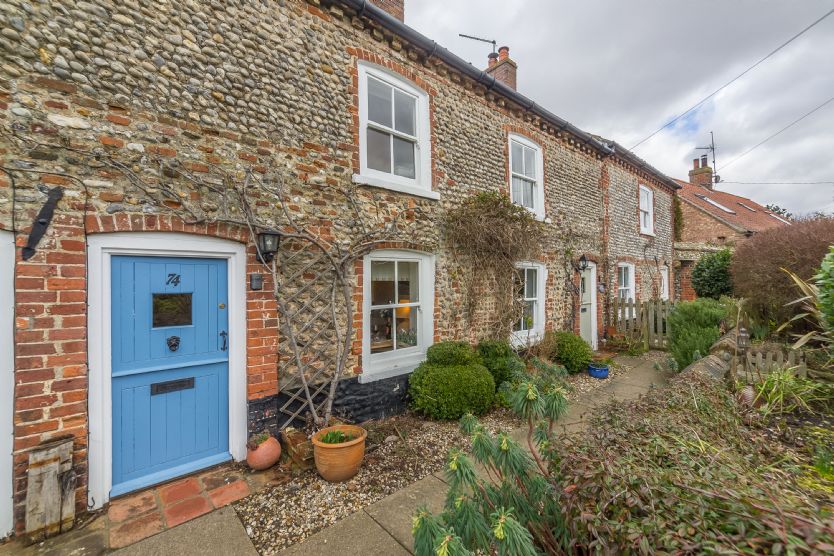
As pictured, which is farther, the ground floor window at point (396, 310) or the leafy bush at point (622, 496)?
the ground floor window at point (396, 310)

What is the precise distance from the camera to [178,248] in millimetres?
3416

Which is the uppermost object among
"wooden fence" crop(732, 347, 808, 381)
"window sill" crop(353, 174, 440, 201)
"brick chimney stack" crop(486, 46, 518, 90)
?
"brick chimney stack" crop(486, 46, 518, 90)

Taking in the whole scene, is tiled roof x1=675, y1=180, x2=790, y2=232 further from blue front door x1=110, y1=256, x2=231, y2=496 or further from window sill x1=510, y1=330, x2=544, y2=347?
blue front door x1=110, y1=256, x2=231, y2=496

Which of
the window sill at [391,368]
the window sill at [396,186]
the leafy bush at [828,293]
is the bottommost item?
the window sill at [391,368]

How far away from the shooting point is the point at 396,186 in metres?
5.02

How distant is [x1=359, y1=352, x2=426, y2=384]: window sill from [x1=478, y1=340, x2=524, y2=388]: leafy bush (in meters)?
1.10

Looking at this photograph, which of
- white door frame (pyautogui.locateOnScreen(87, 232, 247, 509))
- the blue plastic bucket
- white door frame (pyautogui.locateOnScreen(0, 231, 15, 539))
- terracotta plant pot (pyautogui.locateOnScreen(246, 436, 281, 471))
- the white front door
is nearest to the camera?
white door frame (pyautogui.locateOnScreen(0, 231, 15, 539))

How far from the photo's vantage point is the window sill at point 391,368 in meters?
4.72

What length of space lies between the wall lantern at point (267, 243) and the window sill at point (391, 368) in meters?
2.05

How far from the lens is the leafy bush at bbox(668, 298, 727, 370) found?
20.2 ft

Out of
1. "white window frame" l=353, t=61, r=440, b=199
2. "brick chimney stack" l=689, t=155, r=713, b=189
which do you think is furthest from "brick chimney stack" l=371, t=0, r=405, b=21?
"brick chimney stack" l=689, t=155, r=713, b=189

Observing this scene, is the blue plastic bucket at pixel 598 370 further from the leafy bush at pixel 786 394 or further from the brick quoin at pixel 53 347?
the brick quoin at pixel 53 347

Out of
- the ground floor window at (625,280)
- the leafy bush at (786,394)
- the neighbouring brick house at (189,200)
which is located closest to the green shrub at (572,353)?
the neighbouring brick house at (189,200)

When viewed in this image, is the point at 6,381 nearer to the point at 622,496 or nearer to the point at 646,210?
the point at 622,496
